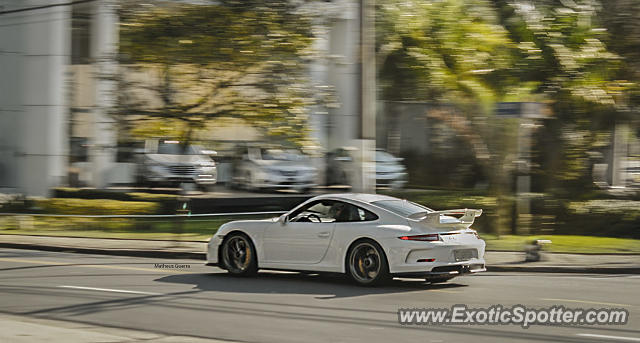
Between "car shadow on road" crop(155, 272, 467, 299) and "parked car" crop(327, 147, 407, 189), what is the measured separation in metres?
14.5

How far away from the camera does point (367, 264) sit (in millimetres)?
11883

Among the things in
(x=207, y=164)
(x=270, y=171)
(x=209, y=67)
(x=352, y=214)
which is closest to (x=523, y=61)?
(x=209, y=67)

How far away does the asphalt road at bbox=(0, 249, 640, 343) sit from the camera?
845 centimetres

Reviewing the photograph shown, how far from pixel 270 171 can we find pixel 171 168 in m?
3.17

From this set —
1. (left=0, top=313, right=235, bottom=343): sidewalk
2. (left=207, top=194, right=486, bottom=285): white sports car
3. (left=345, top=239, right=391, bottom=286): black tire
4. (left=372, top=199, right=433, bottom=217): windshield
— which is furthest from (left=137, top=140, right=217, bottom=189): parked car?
(left=0, top=313, right=235, bottom=343): sidewalk

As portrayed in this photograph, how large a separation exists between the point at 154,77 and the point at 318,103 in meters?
4.42

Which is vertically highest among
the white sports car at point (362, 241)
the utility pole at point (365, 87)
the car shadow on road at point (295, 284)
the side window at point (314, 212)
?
the utility pole at point (365, 87)

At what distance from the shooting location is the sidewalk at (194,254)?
48.7ft

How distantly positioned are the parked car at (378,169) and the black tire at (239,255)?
14.6 m

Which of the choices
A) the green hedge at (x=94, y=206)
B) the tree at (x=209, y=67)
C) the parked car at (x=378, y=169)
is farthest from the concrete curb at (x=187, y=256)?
the parked car at (x=378, y=169)

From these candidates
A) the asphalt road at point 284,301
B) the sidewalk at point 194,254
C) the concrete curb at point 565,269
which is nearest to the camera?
the asphalt road at point 284,301

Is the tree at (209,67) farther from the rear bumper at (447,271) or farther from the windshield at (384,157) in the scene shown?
the rear bumper at (447,271)

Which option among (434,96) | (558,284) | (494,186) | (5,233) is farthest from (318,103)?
(558,284)

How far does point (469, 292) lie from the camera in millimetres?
11445
